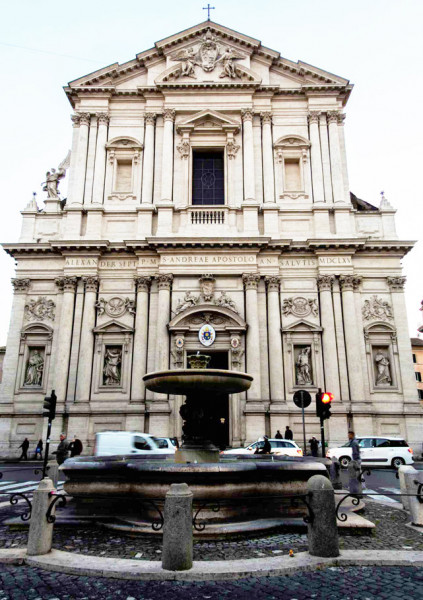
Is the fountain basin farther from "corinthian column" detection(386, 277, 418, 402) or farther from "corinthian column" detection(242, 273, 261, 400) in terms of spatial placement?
"corinthian column" detection(386, 277, 418, 402)

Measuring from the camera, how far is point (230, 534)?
6.68 metres

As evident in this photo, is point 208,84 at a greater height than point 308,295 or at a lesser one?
greater

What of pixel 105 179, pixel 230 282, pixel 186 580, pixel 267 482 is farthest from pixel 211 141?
pixel 186 580

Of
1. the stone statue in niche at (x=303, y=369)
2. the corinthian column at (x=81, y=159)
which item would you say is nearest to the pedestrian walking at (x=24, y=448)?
the corinthian column at (x=81, y=159)

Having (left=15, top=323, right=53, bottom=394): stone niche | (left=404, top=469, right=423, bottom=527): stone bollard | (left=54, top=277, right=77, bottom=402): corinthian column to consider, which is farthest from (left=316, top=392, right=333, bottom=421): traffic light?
(left=15, top=323, right=53, bottom=394): stone niche

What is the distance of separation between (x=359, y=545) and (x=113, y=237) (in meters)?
20.6

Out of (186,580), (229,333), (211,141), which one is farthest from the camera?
(211,141)

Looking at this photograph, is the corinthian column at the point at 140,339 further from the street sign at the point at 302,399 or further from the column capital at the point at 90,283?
the street sign at the point at 302,399

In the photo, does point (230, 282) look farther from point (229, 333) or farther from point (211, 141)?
point (211, 141)

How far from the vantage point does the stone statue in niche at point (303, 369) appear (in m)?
22.2

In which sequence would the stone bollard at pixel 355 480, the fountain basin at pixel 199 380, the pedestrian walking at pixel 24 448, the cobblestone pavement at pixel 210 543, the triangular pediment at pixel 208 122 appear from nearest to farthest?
the cobblestone pavement at pixel 210 543
the fountain basin at pixel 199 380
the stone bollard at pixel 355 480
the pedestrian walking at pixel 24 448
the triangular pediment at pixel 208 122

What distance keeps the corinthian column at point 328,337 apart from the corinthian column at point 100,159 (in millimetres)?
12415

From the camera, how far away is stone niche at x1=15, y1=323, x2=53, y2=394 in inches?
899

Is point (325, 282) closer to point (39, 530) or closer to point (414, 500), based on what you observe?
point (414, 500)
